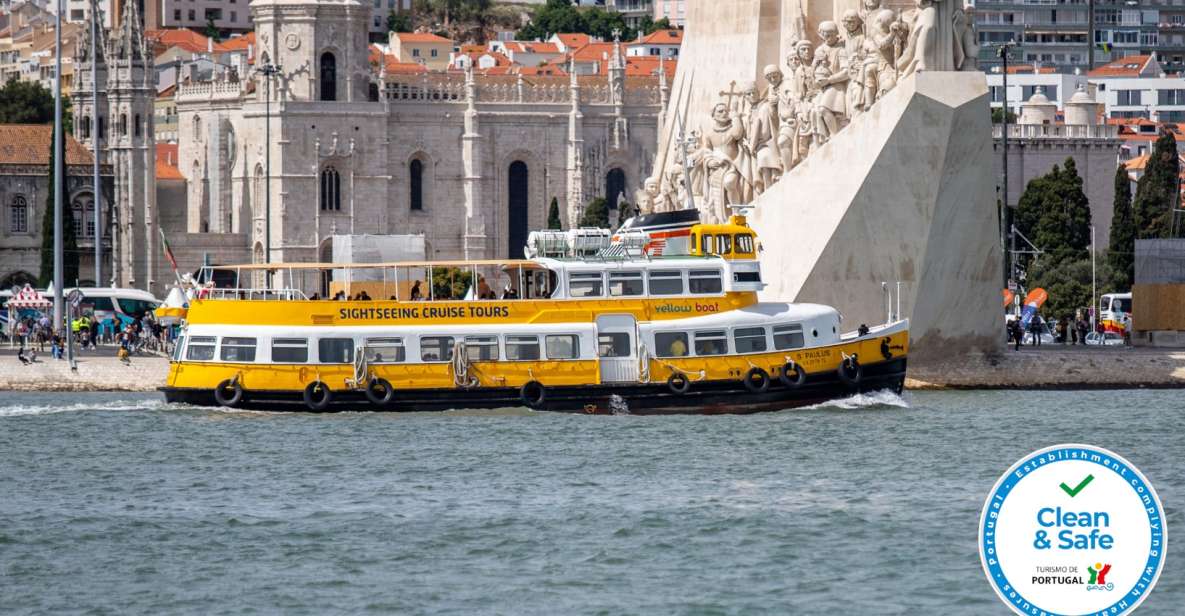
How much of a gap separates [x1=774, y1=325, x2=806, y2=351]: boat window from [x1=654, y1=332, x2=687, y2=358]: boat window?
1396 millimetres

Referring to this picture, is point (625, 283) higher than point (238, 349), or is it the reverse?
point (625, 283)

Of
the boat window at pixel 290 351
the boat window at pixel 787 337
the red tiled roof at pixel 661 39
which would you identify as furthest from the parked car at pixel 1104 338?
the red tiled roof at pixel 661 39

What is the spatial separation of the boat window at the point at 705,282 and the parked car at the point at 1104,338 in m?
20.0

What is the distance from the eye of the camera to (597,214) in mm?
107062

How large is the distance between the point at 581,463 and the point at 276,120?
7300 cm

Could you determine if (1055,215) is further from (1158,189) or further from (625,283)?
(625,283)

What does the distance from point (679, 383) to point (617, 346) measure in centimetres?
107

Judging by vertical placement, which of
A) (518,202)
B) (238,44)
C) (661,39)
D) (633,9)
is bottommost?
(518,202)

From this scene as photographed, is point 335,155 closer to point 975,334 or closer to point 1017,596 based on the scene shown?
point 975,334

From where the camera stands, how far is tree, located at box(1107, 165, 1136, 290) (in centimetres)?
7638

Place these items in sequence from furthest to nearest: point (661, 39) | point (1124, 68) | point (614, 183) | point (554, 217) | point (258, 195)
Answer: point (661, 39), point (1124, 68), point (614, 183), point (554, 217), point (258, 195)

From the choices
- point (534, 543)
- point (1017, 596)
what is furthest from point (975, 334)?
point (1017, 596)

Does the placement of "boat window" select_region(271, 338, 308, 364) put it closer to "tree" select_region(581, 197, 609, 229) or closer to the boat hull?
the boat hull

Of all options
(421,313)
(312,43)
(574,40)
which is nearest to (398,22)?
(574,40)
